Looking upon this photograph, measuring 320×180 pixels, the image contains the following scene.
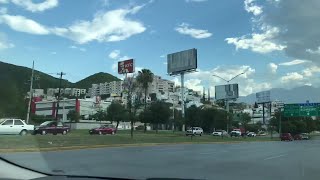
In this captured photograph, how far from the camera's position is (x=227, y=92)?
115438mm

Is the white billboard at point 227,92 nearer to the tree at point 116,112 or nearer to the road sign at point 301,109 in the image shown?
the road sign at point 301,109

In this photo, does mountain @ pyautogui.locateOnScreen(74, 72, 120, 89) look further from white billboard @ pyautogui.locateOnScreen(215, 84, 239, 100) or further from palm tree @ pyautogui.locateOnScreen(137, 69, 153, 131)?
white billboard @ pyautogui.locateOnScreen(215, 84, 239, 100)

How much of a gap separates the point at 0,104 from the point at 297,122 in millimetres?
124046

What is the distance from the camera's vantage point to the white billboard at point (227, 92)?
358ft

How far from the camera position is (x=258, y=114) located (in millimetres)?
190375

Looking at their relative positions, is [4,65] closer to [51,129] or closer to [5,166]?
[5,166]

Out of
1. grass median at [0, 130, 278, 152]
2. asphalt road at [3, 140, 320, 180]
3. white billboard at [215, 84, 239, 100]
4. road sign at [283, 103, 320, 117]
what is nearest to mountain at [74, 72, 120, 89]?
grass median at [0, 130, 278, 152]

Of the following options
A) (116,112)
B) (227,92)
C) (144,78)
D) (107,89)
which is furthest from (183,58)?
(107,89)

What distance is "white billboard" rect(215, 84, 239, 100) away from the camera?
4296 inches

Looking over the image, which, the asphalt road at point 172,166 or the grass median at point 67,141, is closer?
the asphalt road at point 172,166

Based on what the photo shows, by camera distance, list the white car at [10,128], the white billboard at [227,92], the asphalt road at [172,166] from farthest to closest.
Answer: the white billboard at [227,92] → the white car at [10,128] → the asphalt road at [172,166]

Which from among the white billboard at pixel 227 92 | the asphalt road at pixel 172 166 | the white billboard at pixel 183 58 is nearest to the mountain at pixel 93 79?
the white billboard at pixel 183 58

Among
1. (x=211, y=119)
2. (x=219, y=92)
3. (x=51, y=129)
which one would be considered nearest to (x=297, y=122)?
(x=219, y=92)

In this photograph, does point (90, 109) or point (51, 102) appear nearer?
point (51, 102)
